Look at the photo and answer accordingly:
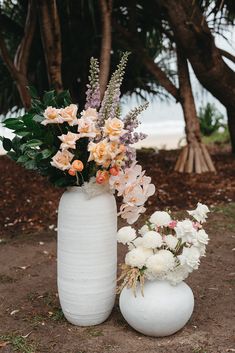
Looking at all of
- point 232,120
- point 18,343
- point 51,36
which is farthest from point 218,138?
point 18,343

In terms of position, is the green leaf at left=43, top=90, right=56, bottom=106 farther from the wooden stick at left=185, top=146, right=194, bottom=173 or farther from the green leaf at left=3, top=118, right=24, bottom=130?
the wooden stick at left=185, top=146, right=194, bottom=173

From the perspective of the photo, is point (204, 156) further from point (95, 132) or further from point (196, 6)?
point (95, 132)

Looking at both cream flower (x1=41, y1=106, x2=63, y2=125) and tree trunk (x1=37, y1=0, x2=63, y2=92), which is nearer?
cream flower (x1=41, y1=106, x2=63, y2=125)

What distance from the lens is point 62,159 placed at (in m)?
2.78

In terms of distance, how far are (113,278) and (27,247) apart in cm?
178

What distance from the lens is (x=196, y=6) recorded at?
6.25m

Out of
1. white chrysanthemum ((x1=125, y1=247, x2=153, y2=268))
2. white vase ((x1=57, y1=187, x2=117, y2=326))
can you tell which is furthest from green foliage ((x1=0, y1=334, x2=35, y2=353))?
white chrysanthemum ((x1=125, y1=247, x2=153, y2=268))

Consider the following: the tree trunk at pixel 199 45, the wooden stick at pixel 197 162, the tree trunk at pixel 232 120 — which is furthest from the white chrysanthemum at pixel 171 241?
the tree trunk at pixel 232 120

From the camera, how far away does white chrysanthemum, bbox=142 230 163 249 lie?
9.25 ft

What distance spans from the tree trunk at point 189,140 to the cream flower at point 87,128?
13.9 ft

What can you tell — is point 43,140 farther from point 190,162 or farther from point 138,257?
point 190,162

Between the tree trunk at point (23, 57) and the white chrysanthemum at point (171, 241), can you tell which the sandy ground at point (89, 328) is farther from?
the tree trunk at point (23, 57)

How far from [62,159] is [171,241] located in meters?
0.65

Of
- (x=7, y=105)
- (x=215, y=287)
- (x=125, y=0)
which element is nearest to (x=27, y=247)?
(x=215, y=287)
